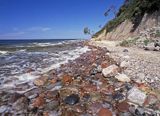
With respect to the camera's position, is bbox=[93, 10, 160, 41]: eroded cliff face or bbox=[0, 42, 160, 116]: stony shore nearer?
bbox=[0, 42, 160, 116]: stony shore

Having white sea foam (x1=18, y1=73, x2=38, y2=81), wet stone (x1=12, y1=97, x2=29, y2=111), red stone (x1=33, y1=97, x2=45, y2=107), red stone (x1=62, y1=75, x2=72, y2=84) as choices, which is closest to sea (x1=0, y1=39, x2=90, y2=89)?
white sea foam (x1=18, y1=73, x2=38, y2=81)

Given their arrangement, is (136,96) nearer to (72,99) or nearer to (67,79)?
(72,99)

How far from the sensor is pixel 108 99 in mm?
7215

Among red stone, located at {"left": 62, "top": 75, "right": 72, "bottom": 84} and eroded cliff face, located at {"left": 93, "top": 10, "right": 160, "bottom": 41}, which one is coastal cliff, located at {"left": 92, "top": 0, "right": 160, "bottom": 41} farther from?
red stone, located at {"left": 62, "top": 75, "right": 72, "bottom": 84}

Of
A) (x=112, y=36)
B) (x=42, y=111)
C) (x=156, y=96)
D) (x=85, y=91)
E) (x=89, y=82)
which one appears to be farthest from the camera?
(x=112, y=36)

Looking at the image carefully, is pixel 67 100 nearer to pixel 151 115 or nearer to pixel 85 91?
pixel 85 91

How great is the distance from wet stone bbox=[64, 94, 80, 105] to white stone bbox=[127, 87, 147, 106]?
165cm

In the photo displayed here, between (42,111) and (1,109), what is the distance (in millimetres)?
1354

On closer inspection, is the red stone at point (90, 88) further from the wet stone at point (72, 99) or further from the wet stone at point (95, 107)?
the wet stone at point (95, 107)

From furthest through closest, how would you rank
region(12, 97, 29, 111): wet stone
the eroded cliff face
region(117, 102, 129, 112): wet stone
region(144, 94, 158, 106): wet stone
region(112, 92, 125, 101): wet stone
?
the eroded cliff face, region(112, 92, 125, 101): wet stone, region(12, 97, 29, 111): wet stone, region(144, 94, 158, 106): wet stone, region(117, 102, 129, 112): wet stone

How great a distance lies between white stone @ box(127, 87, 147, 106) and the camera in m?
6.78

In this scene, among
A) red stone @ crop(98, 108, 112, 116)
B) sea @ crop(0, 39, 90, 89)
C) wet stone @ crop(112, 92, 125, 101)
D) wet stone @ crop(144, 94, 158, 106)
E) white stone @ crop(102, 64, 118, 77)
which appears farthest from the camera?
sea @ crop(0, 39, 90, 89)

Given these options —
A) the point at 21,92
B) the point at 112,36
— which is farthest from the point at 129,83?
the point at 112,36

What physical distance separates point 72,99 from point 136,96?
2000 mm
